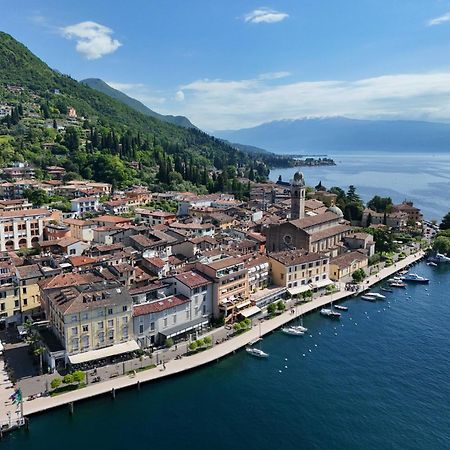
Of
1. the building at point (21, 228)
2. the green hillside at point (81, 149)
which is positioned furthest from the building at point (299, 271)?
the green hillside at point (81, 149)

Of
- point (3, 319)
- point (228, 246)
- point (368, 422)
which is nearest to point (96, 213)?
point (228, 246)

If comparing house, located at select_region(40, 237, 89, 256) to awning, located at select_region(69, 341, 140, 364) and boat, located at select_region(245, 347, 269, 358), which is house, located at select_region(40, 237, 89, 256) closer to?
awning, located at select_region(69, 341, 140, 364)

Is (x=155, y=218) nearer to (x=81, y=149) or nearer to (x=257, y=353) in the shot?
(x=257, y=353)

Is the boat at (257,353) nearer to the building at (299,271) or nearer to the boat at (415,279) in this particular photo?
the building at (299,271)

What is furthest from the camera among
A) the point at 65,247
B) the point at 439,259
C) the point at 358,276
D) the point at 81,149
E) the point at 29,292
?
the point at 81,149

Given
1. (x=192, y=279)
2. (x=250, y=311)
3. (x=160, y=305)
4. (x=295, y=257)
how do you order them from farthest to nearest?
(x=295, y=257)
(x=250, y=311)
(x=192, y=279)
(x=160, y=305)

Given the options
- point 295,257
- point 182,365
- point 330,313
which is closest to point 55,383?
point 182,365
